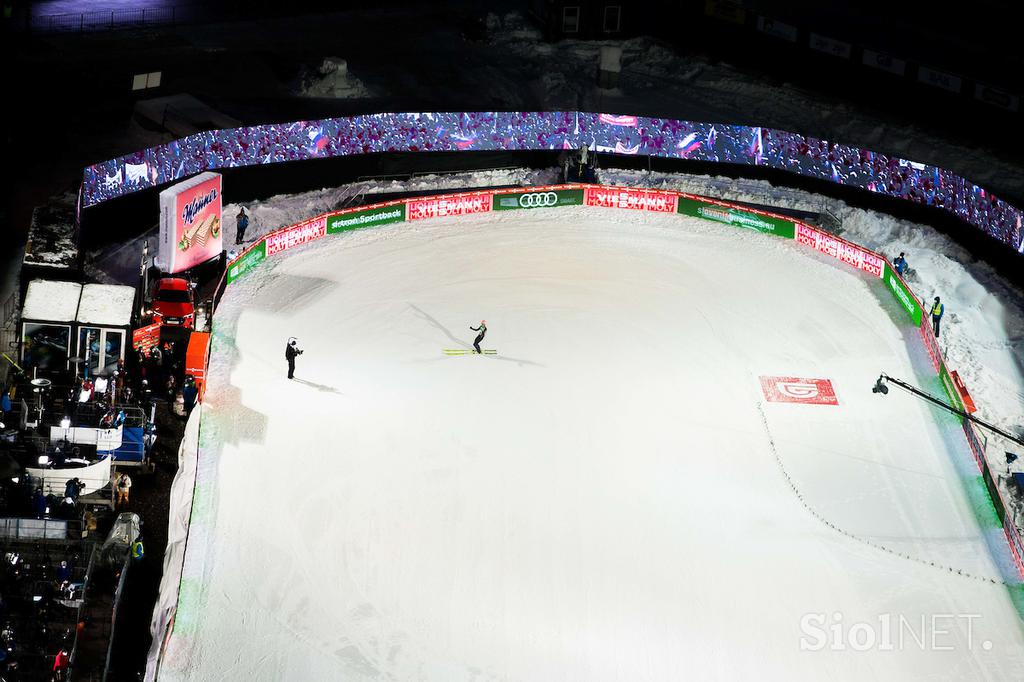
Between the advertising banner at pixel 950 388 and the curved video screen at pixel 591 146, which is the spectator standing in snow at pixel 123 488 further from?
the advertising banner at pixel 950 388

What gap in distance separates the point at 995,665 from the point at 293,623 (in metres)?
13.7

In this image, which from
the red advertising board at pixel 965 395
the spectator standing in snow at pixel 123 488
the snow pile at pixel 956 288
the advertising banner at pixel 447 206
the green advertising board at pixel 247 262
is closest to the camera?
the spectator standing in snow at pixel 123 488

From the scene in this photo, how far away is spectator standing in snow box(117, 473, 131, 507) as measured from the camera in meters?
33.2

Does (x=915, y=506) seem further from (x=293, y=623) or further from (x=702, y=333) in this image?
(x=293, y=623)

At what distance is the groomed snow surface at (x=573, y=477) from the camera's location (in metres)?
30.9

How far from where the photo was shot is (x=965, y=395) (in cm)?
3791

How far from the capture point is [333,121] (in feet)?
153

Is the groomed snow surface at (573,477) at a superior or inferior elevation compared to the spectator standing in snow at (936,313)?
inferior

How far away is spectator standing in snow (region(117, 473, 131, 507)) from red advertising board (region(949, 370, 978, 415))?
63.1 ft

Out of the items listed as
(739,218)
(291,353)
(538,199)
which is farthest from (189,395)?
(739,218)

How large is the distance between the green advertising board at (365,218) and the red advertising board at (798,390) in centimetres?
1204

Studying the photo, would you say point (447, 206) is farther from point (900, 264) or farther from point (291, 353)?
point (900, 264)

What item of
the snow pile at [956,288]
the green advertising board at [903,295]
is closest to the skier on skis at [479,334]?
the snow pile at [956,288]

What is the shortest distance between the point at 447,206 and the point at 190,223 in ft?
27.1
